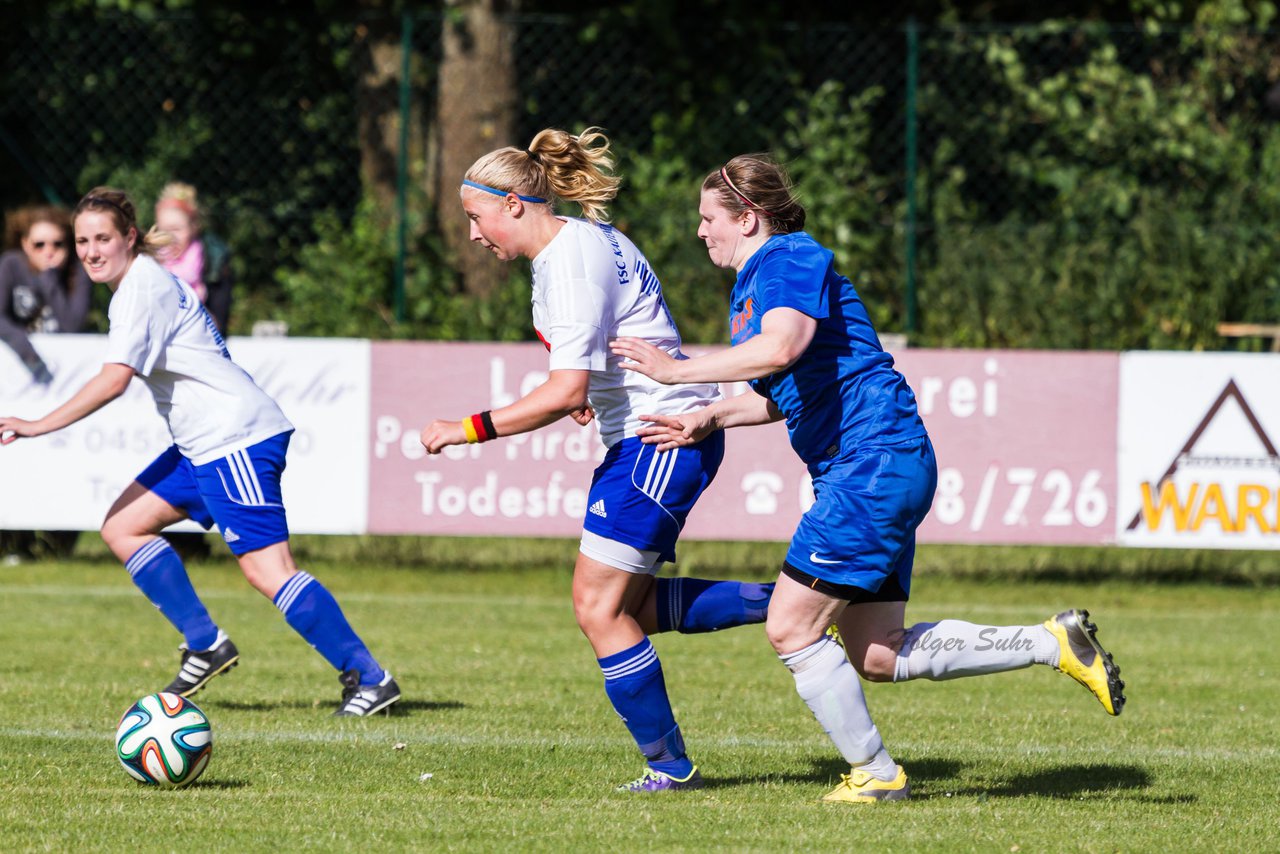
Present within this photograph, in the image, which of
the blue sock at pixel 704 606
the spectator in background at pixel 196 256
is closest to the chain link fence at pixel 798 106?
the spectator in background at pixel 196 256

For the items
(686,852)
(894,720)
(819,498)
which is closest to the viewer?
(686,852)

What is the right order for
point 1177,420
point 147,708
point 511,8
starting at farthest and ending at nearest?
point 511,8
point 1177,420
point 147,708

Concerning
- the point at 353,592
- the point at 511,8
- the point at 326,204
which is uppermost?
the point at 511,8

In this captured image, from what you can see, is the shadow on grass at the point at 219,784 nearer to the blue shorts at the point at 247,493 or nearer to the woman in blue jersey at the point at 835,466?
the blue shorts at the point at 247,493

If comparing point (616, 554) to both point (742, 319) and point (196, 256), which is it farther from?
point (196, 256)

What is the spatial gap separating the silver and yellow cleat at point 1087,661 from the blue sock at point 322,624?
8.87ft

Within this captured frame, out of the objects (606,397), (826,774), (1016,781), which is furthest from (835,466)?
(1016,781)

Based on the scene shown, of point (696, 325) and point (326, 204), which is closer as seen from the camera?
point (696, 325)

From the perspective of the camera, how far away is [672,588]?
5465 millimetres

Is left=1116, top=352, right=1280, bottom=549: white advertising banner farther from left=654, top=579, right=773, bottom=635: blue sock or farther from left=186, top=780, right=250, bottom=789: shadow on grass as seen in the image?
left=186, top=780, right=250, bottom=789: shadow on grass

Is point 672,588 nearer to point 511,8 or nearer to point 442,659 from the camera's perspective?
point 442,659

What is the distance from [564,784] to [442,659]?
297cm

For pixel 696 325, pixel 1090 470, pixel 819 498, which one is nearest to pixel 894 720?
pixel 819 498

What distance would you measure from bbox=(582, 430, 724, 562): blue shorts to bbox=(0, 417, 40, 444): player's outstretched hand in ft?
7.56
